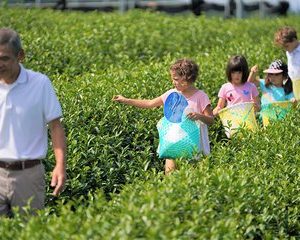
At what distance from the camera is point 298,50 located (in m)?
12.1

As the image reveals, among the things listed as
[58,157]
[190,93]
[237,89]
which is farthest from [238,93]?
[58,157]

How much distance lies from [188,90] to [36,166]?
109 inches

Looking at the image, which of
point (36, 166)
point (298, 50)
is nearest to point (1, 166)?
point (36, 166)

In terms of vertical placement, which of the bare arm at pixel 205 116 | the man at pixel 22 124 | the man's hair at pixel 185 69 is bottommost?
the bare arm at pixel 205 116

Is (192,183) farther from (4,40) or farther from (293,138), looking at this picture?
(293,138)

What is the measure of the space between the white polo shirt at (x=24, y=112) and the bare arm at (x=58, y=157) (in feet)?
0.23

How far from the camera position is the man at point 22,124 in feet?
21.6

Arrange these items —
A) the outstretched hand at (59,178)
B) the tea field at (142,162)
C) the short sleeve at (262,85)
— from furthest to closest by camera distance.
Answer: the short sleeve at (262,85) < the outstretched hand at (59,178) < the tea field at (142,162)

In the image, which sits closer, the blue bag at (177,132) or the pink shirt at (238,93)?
the blue bag at (177,132)

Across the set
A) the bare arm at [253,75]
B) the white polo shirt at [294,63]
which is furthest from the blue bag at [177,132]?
the white polo shirt at [294,63]

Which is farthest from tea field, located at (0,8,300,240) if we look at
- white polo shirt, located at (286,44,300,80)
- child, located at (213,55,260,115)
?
white polo shirt, located at (286,44,300,80)

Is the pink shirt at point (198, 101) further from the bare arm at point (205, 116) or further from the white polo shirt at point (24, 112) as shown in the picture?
the white polo shirt at point (24, 112)

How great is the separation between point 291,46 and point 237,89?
1.45m

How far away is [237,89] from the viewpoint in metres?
10.9
